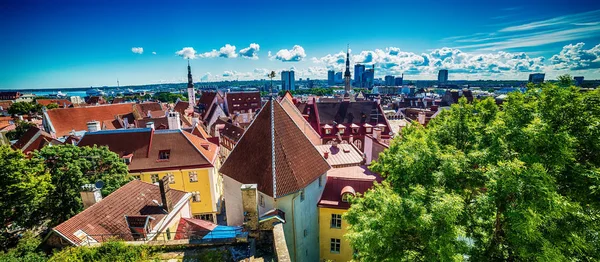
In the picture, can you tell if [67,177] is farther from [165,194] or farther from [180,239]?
[180,239]

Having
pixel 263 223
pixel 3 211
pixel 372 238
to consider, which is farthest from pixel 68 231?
pixel 372 238

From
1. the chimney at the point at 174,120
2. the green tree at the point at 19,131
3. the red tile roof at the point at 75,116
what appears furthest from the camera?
the green tree at the point at 19,131

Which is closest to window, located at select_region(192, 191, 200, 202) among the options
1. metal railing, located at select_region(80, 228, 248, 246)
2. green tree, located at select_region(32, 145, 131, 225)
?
green tree, located at select_region(32, 145, 131, 225)

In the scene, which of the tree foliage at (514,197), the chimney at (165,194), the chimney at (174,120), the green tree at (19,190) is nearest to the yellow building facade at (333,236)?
the tree foliage at (514,197)

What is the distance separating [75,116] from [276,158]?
4442 cm

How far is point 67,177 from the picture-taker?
774 inches

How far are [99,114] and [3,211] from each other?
1402 inches

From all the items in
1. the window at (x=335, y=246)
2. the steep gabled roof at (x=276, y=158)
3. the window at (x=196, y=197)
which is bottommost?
the window at (x=335, y=246)

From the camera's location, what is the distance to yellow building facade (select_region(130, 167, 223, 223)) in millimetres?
26484

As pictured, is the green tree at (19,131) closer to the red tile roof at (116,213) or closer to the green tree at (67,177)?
the green tree at (67,177)

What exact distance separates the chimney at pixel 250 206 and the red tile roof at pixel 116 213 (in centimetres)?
666

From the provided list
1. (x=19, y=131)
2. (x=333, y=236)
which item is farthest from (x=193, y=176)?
(x=19, y=131)

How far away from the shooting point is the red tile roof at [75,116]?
41.5 m

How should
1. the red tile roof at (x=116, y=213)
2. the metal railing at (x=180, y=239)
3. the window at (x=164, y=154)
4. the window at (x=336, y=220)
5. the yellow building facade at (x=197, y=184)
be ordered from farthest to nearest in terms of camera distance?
the window at (x=164, y=154) → the yellow building facade at (x=197, y=184) → the window at (x=336, y=220) → the red tile roof at (x=116, y=213) → the metal railing at (x=180, y=239)
